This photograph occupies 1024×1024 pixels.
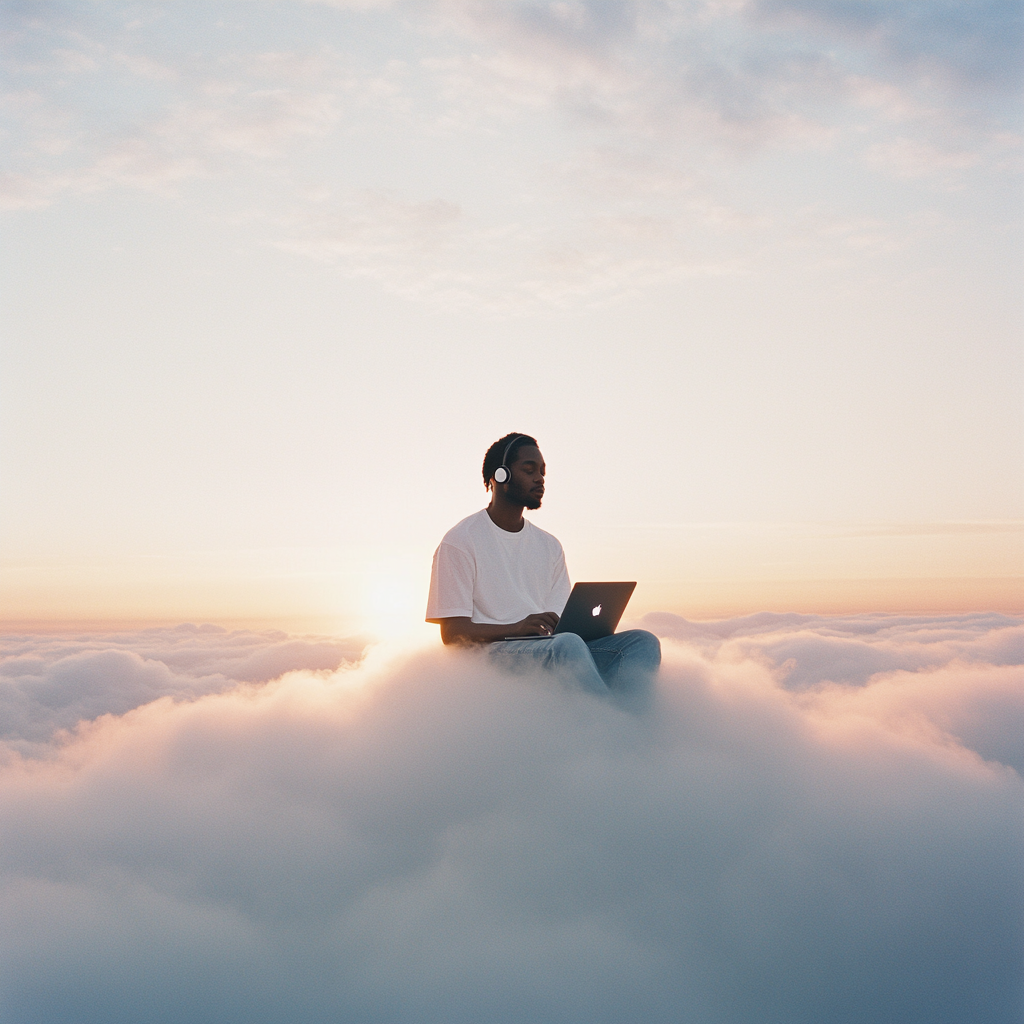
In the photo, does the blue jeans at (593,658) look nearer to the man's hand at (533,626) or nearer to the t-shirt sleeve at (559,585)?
the man's hand at (533,626)

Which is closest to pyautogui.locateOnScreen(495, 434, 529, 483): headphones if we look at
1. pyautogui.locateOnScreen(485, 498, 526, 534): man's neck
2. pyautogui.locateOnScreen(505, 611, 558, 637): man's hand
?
pyautogui.locateOnScreen(485, 498, 526, 534): man's neck

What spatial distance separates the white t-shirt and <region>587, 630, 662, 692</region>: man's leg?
2.11 feet

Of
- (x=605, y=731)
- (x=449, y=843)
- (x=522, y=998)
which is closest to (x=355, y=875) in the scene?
(x=449, y=843)

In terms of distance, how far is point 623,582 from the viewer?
5402mm

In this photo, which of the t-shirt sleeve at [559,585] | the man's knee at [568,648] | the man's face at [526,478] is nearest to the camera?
the man's knee at [568,648]

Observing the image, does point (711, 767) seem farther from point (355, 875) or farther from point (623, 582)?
point (355, 875)

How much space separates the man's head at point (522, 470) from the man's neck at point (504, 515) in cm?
6

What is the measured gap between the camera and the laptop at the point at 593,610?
5.21 metres

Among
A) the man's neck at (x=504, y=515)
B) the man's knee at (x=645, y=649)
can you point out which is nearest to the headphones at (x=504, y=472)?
the man's neck at (x=504, y=515)

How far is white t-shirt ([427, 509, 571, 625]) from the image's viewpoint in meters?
5.52

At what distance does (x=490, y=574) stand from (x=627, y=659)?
1.21 meters

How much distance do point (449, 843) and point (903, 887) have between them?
9.93 feet

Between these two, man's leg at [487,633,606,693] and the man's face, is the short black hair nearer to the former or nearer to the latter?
the man's face

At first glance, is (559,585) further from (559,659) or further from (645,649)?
(559,659)
